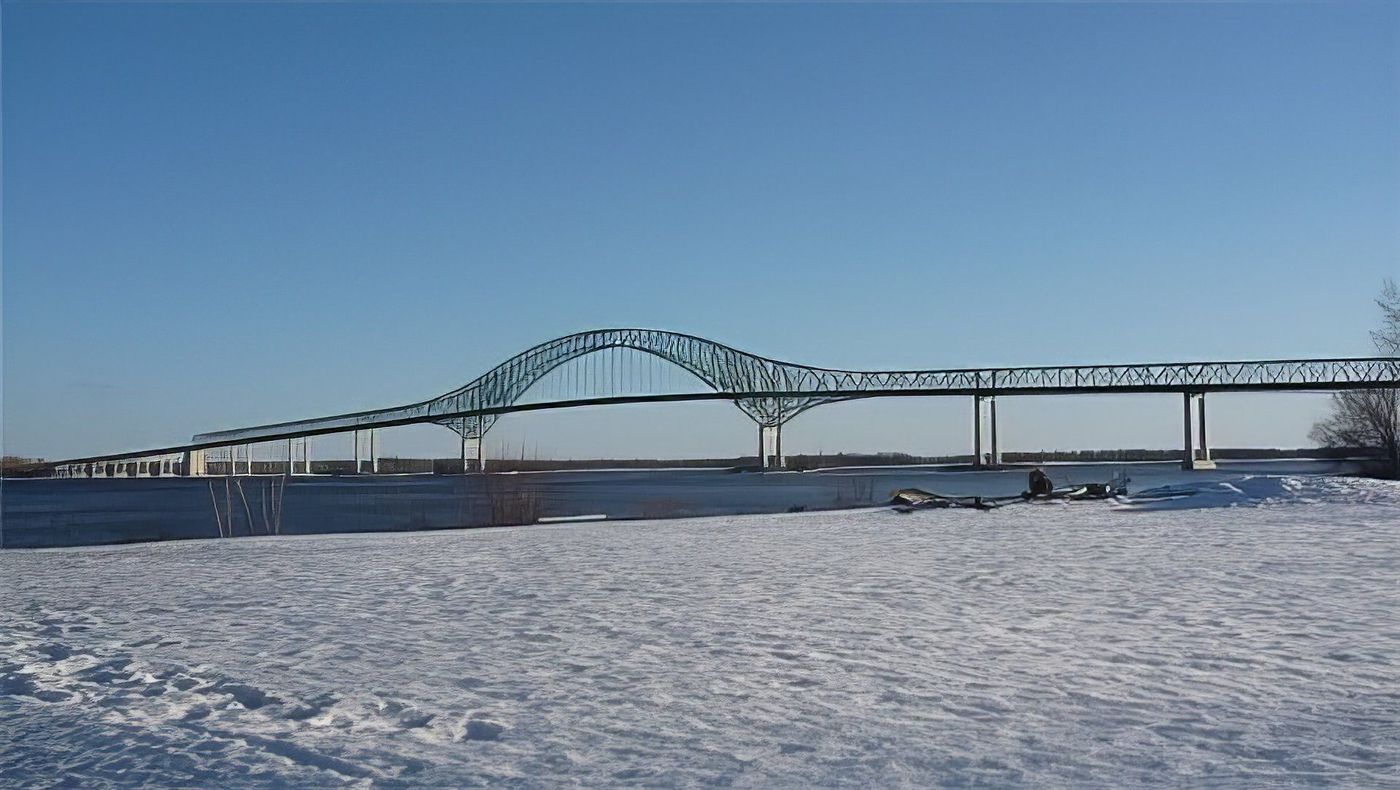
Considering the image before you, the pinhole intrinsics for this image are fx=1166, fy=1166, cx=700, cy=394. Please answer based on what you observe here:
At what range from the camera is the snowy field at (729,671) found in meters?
4.95

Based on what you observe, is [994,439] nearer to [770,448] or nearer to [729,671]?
[770,448]

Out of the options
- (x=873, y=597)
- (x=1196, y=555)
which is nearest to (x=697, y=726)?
(x=873, y=597)

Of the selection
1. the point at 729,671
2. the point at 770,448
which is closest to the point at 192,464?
the point at 770,448

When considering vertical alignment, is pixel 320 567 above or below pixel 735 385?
below

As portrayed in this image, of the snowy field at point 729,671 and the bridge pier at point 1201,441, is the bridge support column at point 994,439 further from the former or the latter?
the snowy field at point 729,671

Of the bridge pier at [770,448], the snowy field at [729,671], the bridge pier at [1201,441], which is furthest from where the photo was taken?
the bridge pier at [770,448]

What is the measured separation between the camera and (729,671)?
21.8 feet

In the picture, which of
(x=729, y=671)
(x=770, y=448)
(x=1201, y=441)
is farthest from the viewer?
(x=770, y=448)

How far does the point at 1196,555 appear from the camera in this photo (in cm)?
1184

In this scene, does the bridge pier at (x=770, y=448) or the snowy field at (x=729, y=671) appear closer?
the snowy field at (x=729, y=671)

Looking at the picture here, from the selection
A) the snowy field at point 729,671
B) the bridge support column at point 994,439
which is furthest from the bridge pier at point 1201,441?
the snowy field at point 729,671

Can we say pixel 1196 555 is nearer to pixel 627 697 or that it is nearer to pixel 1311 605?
pixel 1311 605

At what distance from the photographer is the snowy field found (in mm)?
4945

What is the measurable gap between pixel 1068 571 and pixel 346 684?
6.86 meters
